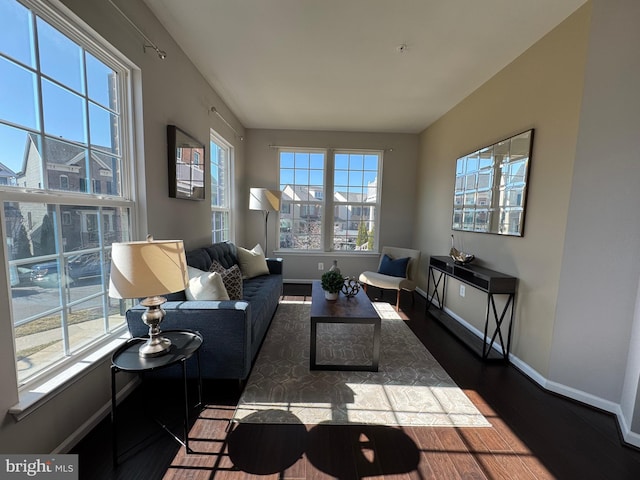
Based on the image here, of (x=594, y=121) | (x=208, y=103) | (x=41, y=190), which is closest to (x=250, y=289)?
(x=41, y=190)

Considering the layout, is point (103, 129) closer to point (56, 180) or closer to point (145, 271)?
point (56, 180)

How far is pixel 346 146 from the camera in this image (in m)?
4.77

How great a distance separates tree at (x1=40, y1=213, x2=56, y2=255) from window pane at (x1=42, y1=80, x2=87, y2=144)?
0.45m

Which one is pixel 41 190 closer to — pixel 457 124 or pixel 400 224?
pixel 457 124

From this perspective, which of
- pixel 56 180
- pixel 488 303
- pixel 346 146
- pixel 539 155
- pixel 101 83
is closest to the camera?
pixel 56 180

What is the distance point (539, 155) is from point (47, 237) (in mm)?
3313

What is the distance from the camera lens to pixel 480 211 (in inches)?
116

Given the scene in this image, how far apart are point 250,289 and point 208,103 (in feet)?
7.06

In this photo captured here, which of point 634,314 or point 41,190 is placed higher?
point 41,190

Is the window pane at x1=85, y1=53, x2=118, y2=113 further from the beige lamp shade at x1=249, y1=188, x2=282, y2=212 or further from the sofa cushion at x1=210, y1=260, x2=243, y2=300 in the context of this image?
the beige lamp shade at x1=249, y1=188, x2=282, y2=212

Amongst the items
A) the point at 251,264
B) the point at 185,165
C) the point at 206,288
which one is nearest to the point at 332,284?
the point at 206,288

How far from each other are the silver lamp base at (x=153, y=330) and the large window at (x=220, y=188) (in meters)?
2.17

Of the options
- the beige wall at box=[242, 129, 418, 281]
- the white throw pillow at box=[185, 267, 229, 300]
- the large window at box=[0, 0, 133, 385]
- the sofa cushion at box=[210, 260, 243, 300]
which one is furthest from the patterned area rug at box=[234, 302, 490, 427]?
the beige wall at box=[242, 129, 418, 281]

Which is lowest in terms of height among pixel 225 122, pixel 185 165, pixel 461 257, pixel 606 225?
Answer: pixel 461 257
